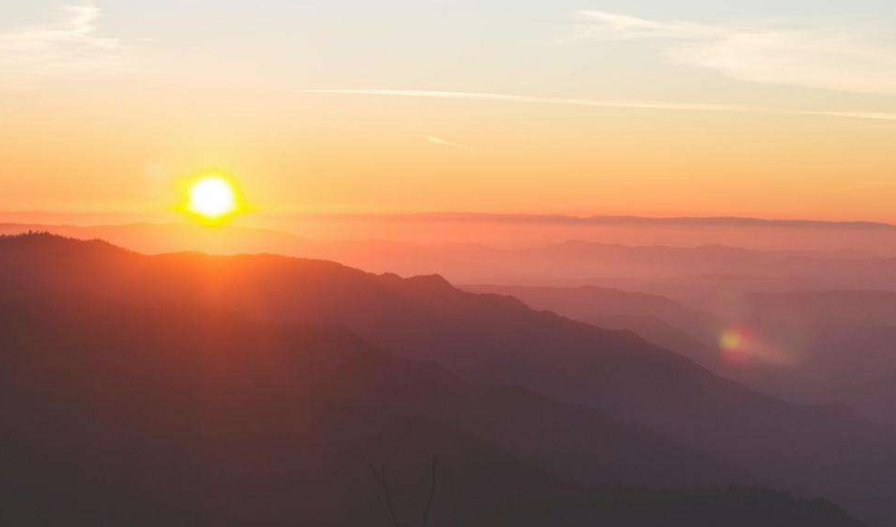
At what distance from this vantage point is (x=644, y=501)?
554 ft

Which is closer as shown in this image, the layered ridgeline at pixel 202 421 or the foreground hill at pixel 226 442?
the foreground hill at pixel 226 442

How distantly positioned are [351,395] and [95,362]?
151ft

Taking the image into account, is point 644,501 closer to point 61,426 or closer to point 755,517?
point 755,517

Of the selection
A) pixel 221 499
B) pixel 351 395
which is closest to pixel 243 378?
pixel 351 395

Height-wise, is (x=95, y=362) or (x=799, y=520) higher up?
(x=95, y=362)

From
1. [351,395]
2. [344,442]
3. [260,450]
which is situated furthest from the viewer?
[351,395]

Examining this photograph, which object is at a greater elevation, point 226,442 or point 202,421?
point 202,421

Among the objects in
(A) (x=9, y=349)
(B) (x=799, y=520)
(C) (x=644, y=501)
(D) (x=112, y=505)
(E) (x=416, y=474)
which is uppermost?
(A) (x=9, y=349)

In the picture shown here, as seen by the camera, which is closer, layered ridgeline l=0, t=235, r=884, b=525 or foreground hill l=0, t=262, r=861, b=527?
foreground hill l=0, t=262, r=861, b=527

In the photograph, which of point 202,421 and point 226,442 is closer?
point 226,442

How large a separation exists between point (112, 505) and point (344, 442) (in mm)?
48454

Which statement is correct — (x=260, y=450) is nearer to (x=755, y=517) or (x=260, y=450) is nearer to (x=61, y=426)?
(x=61, y=426)

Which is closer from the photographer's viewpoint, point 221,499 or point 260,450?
point 221,499

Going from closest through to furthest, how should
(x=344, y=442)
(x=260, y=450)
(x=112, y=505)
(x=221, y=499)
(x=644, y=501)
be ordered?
(x=112, y=505), (x=221, y=499), (x=260, y=450), (x=344, y=442), (x=644, y=501)
